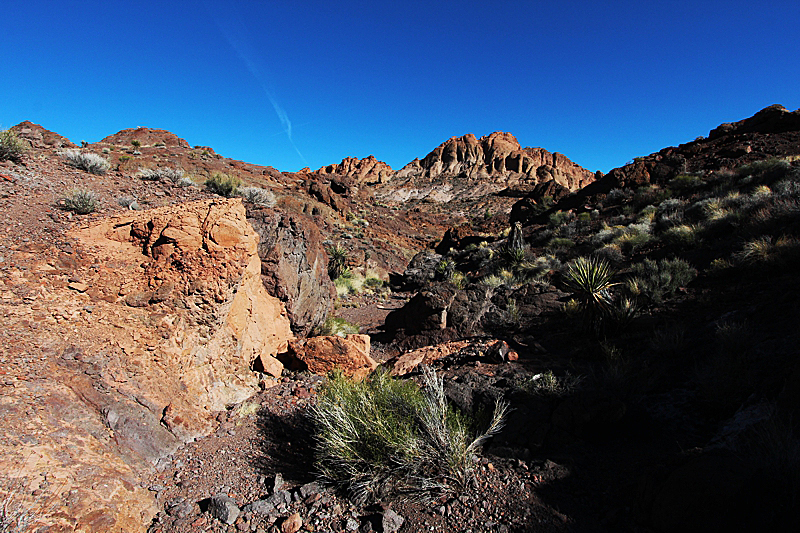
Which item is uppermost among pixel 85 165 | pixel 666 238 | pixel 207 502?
pixel 85 165

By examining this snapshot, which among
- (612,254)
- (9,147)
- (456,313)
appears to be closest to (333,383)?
(456,313)

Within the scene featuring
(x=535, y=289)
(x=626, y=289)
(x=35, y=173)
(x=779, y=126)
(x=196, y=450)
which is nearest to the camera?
(x=196, y=450)

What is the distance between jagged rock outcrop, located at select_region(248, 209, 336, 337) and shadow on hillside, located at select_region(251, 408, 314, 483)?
2.38m

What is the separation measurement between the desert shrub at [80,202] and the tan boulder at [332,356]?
3700 mm

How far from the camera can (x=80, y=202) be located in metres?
5.34

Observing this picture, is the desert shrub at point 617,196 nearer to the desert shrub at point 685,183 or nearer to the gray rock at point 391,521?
the desert shrub at point 685,183

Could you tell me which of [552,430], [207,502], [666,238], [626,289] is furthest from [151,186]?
[666,238]

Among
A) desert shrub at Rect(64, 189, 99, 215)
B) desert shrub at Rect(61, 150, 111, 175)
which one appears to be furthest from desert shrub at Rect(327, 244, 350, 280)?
desert shrub at Rect(64, 189, 99, 215)

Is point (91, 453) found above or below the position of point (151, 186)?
below

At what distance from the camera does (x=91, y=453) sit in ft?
9.60

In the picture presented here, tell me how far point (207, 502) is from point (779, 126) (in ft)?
93.9

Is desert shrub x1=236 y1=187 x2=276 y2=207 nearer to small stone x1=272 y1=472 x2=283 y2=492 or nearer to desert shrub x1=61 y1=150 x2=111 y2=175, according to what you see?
desert shrub x1=61 y1=150 x2=111 y2=175

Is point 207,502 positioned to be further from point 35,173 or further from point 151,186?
point 35,173

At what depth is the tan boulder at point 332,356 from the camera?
585 cm
